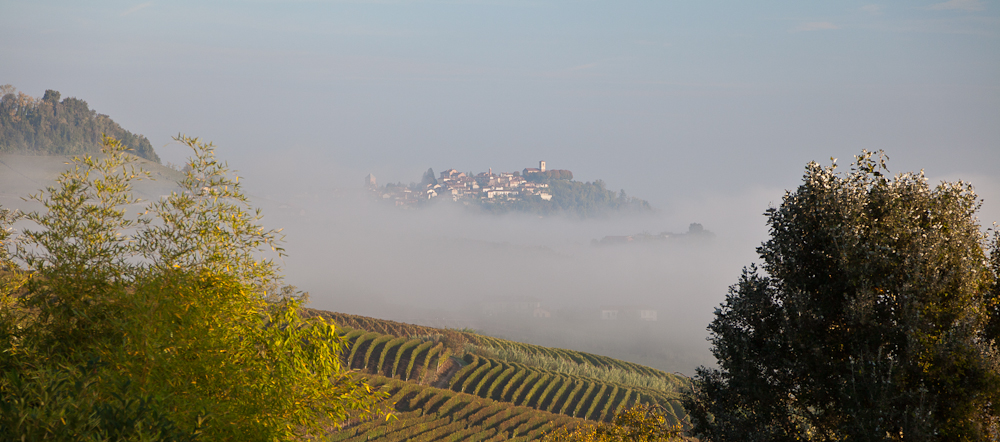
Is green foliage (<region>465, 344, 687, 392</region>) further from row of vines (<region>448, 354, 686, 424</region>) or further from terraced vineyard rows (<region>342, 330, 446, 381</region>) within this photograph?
terraced vineyard rows (<region>342, 330, 446, 381</region>)

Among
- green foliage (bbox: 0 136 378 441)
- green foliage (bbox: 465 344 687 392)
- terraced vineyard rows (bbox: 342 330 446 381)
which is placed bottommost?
green foliage (bbox: 465 344 687 392)

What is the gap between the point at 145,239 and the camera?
10.2m

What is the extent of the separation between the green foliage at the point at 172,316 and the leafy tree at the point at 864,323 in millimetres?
7244

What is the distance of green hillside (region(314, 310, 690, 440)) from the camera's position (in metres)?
38.9

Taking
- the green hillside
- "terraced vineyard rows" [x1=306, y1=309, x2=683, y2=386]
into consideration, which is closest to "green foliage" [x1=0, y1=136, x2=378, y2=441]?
the green hillside

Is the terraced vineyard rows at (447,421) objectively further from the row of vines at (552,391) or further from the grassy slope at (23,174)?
the grassy slope at (23,174)

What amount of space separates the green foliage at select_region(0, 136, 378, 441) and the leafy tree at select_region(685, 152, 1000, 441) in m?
7.24

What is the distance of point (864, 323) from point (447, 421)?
33.0 metres

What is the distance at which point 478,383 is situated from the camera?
167ft

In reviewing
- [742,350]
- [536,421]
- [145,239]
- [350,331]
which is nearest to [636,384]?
[536,421]

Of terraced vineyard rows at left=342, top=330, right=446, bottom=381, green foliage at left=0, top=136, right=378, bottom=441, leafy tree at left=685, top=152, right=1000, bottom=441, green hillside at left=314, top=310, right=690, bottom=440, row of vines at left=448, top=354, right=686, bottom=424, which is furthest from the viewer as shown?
terraced vineyard rows at left=342, top=330, right=446, bottom=381

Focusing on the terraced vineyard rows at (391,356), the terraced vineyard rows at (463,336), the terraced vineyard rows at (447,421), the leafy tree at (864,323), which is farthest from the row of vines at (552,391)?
the leafy tree at (864,323)

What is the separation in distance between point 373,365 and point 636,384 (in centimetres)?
2683

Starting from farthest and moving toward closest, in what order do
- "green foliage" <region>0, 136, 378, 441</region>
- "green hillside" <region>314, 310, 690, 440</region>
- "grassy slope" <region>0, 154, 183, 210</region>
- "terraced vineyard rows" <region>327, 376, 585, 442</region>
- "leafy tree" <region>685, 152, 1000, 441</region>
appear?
"grassy slope" <region>0, 154, 183, 210</region> → "green hillside" <region>314, 310, 690, 440</region> → "terraced vineyard rows" <region>327, 376, 585, 442</region> → "leafy tree" <region>685, 152, 1000, 441</region> → "green foliage" <region>0, 136, 378, 441</region>
